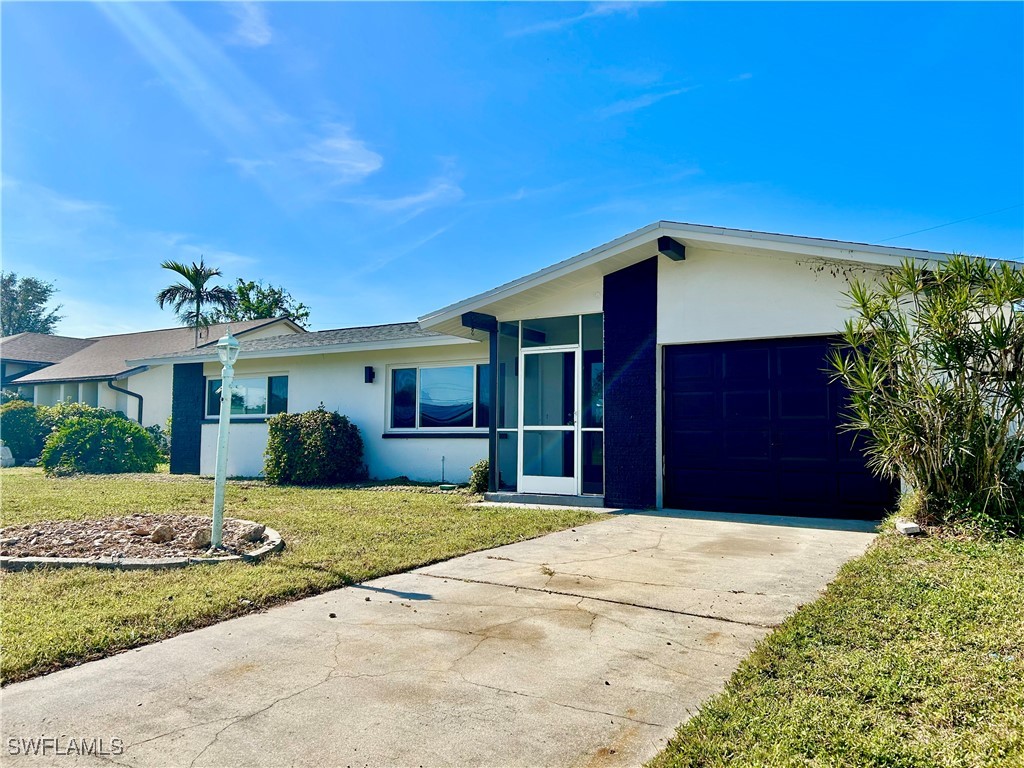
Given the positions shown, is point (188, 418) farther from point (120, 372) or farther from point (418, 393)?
point (120, 372)

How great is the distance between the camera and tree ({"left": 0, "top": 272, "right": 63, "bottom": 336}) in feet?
175

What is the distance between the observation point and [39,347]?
32.3 m

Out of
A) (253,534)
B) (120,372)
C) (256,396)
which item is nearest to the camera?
(253,534)

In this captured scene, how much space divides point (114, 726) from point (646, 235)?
7811 millimetres

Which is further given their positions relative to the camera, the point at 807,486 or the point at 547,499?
the point at 547,499

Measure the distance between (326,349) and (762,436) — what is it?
29.0ft

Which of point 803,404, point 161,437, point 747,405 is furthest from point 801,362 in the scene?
point 161,437

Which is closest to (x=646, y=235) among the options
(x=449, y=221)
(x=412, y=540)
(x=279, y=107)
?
(x=412, y=540)

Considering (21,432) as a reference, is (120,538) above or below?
below

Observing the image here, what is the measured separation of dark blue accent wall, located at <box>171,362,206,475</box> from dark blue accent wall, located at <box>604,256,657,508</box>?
11048 millimetres

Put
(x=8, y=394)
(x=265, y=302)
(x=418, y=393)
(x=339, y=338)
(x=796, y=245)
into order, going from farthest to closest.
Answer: (x=265, y=302) < (x=8, y=394) < (x=339, y=338) < (x=418, y=393) < (x=796, y=245)

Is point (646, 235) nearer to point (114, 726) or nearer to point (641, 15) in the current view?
point (641, 15)

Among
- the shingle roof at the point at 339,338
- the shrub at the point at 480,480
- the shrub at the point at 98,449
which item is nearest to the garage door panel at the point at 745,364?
the shrub at the point at 480,480

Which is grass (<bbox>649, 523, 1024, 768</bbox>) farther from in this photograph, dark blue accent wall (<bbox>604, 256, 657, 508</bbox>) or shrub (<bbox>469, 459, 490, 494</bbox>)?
shrub (<bbox>469, 459, 490, 494</bbox>)
